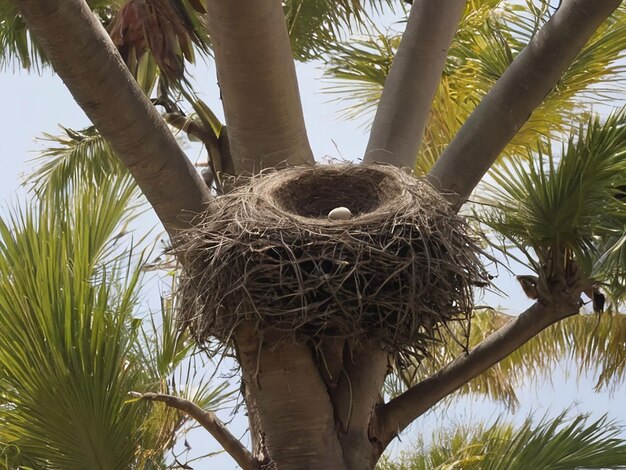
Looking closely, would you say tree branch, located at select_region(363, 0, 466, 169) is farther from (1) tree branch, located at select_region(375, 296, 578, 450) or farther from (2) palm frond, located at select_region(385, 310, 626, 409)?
(2) palm frond, located at select_region(385, 310, 626, 409)

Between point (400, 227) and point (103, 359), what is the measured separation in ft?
4.26

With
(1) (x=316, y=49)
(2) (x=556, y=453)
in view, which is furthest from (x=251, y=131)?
(1) (x=316, y=49)

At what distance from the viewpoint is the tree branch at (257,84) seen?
4.16 m

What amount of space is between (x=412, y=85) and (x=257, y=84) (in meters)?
0.92

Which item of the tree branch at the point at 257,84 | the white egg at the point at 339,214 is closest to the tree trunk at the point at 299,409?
the white egg at the point at 339,214

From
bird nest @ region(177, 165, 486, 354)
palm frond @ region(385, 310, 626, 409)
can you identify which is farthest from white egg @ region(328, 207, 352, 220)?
palm frond @ region(385, 310, 626, 409)

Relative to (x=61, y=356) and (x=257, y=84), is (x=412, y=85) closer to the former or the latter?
(x=257, y=84)

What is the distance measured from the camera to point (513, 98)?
14.9ft

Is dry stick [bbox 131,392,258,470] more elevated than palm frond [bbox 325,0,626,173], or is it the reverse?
palm frond [bbox 325,0,626,173]

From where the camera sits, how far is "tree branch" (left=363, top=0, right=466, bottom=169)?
4.84m

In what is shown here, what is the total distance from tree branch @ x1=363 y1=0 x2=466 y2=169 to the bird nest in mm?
699

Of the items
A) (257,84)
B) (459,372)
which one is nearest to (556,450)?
(459,372)

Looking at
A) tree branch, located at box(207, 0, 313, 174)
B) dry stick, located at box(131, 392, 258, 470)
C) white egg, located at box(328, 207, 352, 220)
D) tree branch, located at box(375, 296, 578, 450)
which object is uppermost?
tree branch, located at box(207, 0, 313, 174)

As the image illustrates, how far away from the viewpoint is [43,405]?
14.0 ft
